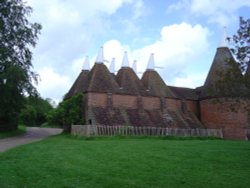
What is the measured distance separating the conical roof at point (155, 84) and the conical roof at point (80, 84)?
266 inches

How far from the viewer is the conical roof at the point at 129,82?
1479 inches

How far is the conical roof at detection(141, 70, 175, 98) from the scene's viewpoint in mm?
39728

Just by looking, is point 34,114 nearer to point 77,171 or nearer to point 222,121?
point 222,121

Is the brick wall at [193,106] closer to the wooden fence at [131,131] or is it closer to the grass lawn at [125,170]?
the wooden fence at [131,131]

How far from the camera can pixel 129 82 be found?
38375mm

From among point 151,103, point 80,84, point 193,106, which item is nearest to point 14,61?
point 80,84

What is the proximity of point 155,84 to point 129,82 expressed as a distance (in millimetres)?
3665

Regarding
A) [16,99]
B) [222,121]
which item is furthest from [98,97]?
[222,121]

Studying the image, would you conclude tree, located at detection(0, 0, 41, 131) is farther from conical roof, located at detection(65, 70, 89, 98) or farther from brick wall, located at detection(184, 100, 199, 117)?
brick wall, located at detection(184, 100, 199, 117)

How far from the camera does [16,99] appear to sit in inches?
1355

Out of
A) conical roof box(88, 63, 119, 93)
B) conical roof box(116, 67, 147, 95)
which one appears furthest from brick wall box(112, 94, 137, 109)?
conical roof box(88, 63, 119, 93)

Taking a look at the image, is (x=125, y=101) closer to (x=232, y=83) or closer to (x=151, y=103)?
(x=151, y=103)

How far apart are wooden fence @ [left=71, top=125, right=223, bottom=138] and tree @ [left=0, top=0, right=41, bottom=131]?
6559 millimetres

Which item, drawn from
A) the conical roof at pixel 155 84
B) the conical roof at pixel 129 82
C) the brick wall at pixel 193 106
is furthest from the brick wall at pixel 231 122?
the conical roof at pixel 129 82
